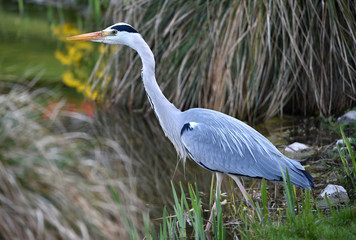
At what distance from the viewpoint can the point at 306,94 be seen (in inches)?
250

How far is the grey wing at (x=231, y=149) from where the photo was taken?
3867 mm

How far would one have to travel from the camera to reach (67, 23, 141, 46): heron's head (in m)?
4.14

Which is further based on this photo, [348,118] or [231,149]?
[348,118]

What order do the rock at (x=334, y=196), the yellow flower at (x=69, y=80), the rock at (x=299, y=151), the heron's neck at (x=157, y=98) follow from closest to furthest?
the rock at (x=334, y=196)
the heron's neck at (x=157, y=98)
the rock at (x=299, y=151)
the yellow flower at (x=69, y=80)

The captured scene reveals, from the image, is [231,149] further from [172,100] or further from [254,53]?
[172,100]

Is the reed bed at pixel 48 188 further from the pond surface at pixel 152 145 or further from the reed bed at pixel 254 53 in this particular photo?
the reed bed at pixel 254 53

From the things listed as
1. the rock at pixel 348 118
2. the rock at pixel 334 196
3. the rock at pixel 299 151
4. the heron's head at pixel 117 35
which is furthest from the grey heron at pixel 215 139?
the rock at pixel 348 118

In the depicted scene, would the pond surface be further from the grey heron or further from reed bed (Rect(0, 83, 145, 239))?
the grey heron

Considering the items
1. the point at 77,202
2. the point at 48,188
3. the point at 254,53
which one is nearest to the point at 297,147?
the point at 254,53

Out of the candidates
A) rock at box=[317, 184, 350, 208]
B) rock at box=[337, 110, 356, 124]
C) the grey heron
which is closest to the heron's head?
the grey heron

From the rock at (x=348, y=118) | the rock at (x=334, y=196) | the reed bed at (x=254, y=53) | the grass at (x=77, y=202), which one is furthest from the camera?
the reed bed at (x=254, y=53)

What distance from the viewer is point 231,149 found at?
3.98 meters

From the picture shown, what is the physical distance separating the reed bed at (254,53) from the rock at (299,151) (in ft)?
3.27

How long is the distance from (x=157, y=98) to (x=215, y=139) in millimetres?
533
